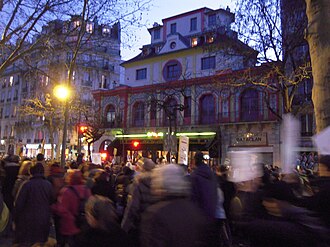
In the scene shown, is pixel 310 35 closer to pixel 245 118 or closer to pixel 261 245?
pixel 261 245

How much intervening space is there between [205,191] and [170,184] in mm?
3030

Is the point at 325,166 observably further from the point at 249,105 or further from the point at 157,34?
the point at 157,34

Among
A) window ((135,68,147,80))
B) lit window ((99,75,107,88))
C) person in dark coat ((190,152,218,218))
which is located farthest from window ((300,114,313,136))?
lit window ((99,75,107,88))

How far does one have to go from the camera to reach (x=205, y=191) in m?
5.83

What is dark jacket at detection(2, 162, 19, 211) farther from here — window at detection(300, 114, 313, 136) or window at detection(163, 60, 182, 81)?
window at detection(163, 60, 182, 81)

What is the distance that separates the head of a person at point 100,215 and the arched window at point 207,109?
28526mm

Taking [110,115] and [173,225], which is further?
[110,115]

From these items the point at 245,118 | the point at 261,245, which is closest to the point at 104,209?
the point at 261,245

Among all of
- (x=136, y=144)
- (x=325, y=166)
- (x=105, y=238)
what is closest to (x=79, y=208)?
(x=105, y=238)

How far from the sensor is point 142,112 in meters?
36.6

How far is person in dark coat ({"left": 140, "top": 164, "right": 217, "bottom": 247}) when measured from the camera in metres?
2.71

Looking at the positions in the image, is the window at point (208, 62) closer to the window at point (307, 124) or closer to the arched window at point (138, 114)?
the arched window at point (138, 114)

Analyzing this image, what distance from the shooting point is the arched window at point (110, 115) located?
126 ft

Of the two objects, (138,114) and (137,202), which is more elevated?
(138,114)
